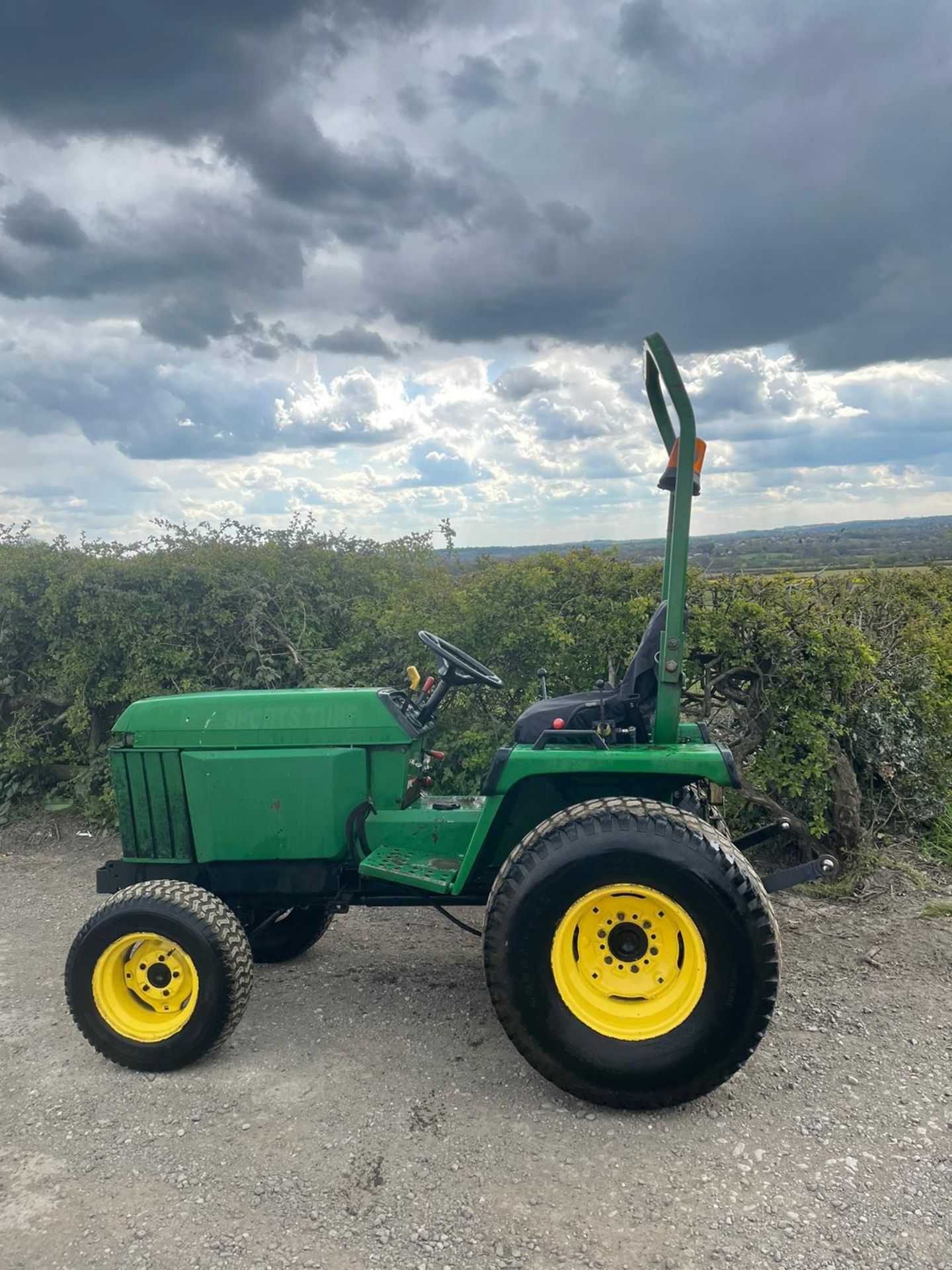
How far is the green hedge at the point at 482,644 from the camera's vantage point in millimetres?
4980

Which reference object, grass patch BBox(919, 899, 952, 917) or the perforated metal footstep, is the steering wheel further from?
grass patch BBox(919, 899, 952, 917)

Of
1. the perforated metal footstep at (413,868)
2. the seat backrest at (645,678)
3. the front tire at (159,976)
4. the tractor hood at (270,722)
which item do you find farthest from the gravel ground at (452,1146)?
the seat backrest at (645,678)

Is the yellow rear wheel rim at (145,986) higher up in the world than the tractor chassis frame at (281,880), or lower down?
Result: lower down

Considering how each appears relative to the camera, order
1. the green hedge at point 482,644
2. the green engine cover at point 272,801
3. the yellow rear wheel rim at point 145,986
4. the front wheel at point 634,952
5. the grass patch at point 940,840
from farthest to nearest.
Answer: the grass patch at point 940,840
the green hedge at point 482,644
the green engine cover at point 272,801
the yellow rear wheel rim at point 145,986
the front wheel at point 634,952

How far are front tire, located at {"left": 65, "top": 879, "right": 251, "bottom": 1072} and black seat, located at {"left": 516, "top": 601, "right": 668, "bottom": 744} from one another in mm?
1406

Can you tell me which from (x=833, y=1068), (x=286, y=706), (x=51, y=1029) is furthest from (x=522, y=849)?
(x=51, y=1029)

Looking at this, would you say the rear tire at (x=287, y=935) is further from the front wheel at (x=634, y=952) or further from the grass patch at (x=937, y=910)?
the grass patch at (x=937, y=910)

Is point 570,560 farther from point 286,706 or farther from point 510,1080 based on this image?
point 510,1080

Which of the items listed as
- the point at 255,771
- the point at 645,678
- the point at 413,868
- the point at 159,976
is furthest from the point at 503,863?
the point at 159,976

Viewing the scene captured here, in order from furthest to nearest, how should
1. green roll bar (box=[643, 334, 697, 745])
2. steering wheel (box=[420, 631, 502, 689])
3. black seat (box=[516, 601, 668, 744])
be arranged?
steering wheel (box=[420, 631, 502, 689])
black seat (box=[516, 601, 668, 744])
green roll bar (box=[643, 334, 697, 745])

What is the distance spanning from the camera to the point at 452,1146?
2793mm

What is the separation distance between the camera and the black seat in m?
3.39

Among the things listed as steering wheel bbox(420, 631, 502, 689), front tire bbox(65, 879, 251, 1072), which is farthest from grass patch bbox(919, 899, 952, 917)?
A: front tire bbox(65, 879, 251, 1072)

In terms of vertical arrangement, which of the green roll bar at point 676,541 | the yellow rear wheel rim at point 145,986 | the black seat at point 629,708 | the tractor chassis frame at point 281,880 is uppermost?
the green roll bar at point 676,541
